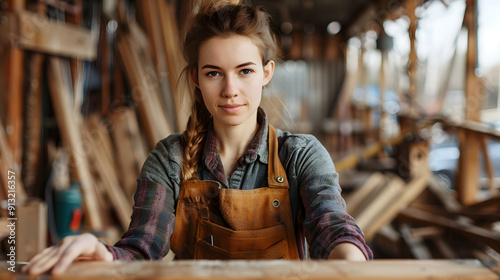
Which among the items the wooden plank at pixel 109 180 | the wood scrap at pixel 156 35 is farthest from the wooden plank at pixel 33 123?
the wood scrap at pixel 156 35

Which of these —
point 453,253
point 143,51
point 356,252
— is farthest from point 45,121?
point 453,253

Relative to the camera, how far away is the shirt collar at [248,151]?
1.33 meters

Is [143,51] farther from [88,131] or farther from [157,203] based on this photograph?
[157,203]

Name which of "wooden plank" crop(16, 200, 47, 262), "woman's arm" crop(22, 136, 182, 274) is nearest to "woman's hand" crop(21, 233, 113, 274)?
"woman's arm" crop(22, 136, 182, 274)

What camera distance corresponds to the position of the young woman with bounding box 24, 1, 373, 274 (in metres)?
1.19

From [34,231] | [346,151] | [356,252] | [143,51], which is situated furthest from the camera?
[346,151]

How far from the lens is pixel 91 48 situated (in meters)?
3.50

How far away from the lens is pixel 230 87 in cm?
117

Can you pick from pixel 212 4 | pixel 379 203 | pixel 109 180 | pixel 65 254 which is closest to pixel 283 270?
pixel 65 254

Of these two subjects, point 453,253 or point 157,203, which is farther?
point 453,253

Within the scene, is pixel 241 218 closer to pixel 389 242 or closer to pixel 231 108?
pixel 231 108

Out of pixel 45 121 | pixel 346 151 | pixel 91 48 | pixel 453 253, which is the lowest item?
pixel 453 253

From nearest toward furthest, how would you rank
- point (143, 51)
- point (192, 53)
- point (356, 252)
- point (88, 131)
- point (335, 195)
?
1. point (356, 252)
2. point (335, 195)
3. point (192, 53)
4. point (88, 131)
5. point (143, 51)

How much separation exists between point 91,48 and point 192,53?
258 centimetres
